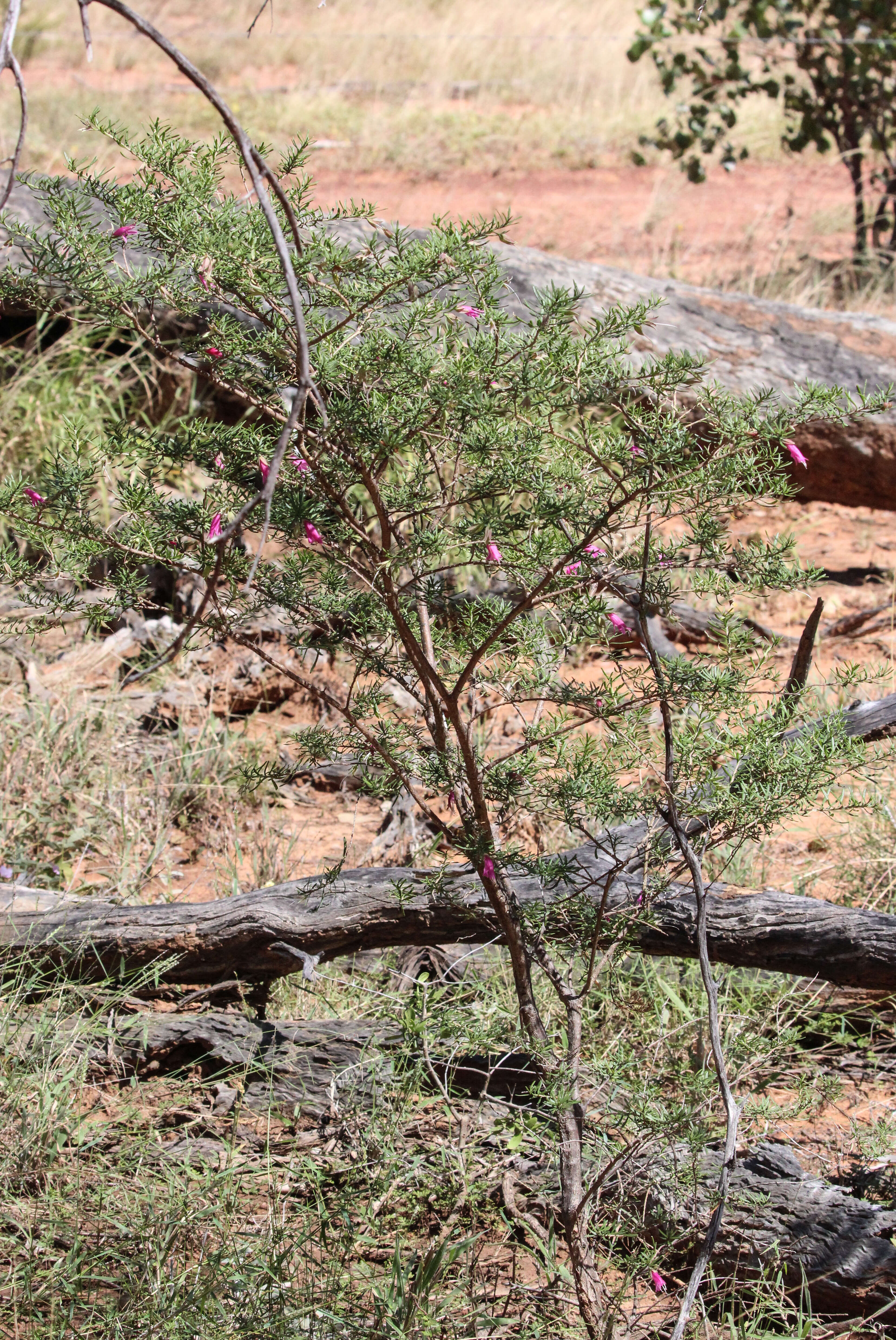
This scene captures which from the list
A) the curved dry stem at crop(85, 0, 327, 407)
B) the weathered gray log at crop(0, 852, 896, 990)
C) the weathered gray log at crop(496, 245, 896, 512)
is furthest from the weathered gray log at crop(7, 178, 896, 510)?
the curved dry stem at crop(85, 0, 327, 407)

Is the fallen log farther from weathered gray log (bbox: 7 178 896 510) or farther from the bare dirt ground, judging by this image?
the bare dirt ground

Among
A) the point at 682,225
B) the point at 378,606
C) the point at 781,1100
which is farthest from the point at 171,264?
the point at 682,225

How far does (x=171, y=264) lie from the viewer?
1.48m

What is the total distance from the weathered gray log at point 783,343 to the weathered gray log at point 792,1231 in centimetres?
268

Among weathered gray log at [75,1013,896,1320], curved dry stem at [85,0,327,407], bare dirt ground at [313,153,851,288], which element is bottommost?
weathered gray log at [75,1013,896,1320]

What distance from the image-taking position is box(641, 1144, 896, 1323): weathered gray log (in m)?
1.82

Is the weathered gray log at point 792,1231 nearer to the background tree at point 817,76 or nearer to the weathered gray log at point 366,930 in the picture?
the weathered gray log at point 366,930

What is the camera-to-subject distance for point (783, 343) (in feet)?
14.1

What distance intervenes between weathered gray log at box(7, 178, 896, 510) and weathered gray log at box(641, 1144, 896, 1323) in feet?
8.78

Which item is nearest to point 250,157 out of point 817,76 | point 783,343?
point 783,343

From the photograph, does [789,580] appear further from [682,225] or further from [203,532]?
[682,225]

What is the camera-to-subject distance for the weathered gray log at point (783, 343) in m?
4.15

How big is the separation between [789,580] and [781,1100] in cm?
125

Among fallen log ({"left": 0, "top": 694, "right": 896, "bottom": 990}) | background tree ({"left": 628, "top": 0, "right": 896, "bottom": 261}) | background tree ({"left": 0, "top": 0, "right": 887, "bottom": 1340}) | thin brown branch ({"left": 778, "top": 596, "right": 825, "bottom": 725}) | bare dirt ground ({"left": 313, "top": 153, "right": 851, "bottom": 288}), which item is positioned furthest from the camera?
bare dirt ground ({"left": 313, "top": 153, "right": 851, "bottom": 288})
